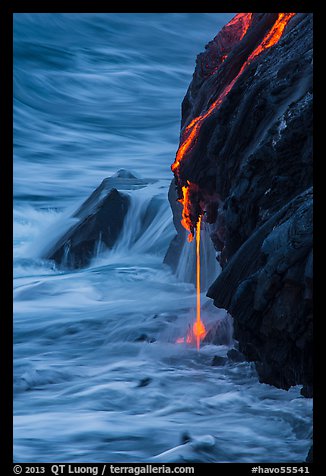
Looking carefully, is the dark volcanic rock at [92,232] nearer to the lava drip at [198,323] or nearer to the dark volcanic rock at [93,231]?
the dark volcanic rock at [93,231]

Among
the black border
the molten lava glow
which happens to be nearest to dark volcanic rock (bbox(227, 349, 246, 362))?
the molten lava glow

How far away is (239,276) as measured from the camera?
739 centimetres

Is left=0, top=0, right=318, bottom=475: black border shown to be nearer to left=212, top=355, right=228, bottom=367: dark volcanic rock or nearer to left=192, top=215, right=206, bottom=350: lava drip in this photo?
left=212, top=355, right=228, bottom=367: dark volcanic rock

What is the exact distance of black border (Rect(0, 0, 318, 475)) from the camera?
4.92 metres

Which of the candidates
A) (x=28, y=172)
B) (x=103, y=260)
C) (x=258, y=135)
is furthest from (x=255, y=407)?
(x=28, y=172)

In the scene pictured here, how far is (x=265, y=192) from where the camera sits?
318 inches

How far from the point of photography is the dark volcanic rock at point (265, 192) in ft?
21.6

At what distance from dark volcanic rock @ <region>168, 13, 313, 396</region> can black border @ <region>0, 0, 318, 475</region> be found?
1.51m
